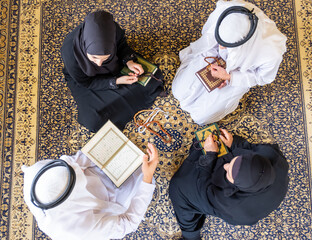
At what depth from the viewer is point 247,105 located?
79.9 inches

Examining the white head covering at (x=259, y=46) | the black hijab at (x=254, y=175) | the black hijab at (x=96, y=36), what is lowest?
the black hijab at (x=254, y=175)

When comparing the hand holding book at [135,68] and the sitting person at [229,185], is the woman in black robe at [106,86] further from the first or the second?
the sitting person at [229,185]

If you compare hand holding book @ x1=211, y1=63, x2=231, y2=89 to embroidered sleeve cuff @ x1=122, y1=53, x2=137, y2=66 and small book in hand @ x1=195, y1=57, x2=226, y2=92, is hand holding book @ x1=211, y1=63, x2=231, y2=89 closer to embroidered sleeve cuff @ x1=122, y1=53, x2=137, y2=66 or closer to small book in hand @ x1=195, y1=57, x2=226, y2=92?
small book in hand @ x1=195, y1=57, x2=226, y2=92

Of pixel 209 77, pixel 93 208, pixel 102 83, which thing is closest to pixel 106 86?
pixel 102 83

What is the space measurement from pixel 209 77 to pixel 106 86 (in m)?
0.72

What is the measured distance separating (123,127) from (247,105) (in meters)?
1.03

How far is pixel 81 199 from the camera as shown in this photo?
134 cm

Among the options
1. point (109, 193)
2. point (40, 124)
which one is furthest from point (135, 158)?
point (40, 124)

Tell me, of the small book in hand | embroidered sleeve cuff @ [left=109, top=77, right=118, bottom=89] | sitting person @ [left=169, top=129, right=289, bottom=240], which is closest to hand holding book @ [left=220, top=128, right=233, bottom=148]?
sitting person @ [left=169, top=129, right=289, bottom=240]

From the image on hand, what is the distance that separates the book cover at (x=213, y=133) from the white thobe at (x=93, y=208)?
0.54 meters

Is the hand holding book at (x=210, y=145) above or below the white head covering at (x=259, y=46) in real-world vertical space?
below

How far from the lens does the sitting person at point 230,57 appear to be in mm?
1291

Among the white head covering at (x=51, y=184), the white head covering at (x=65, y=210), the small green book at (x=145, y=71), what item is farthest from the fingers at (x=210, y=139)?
the white head covering at (x=51, y=184)

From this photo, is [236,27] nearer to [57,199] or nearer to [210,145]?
[210,145]
